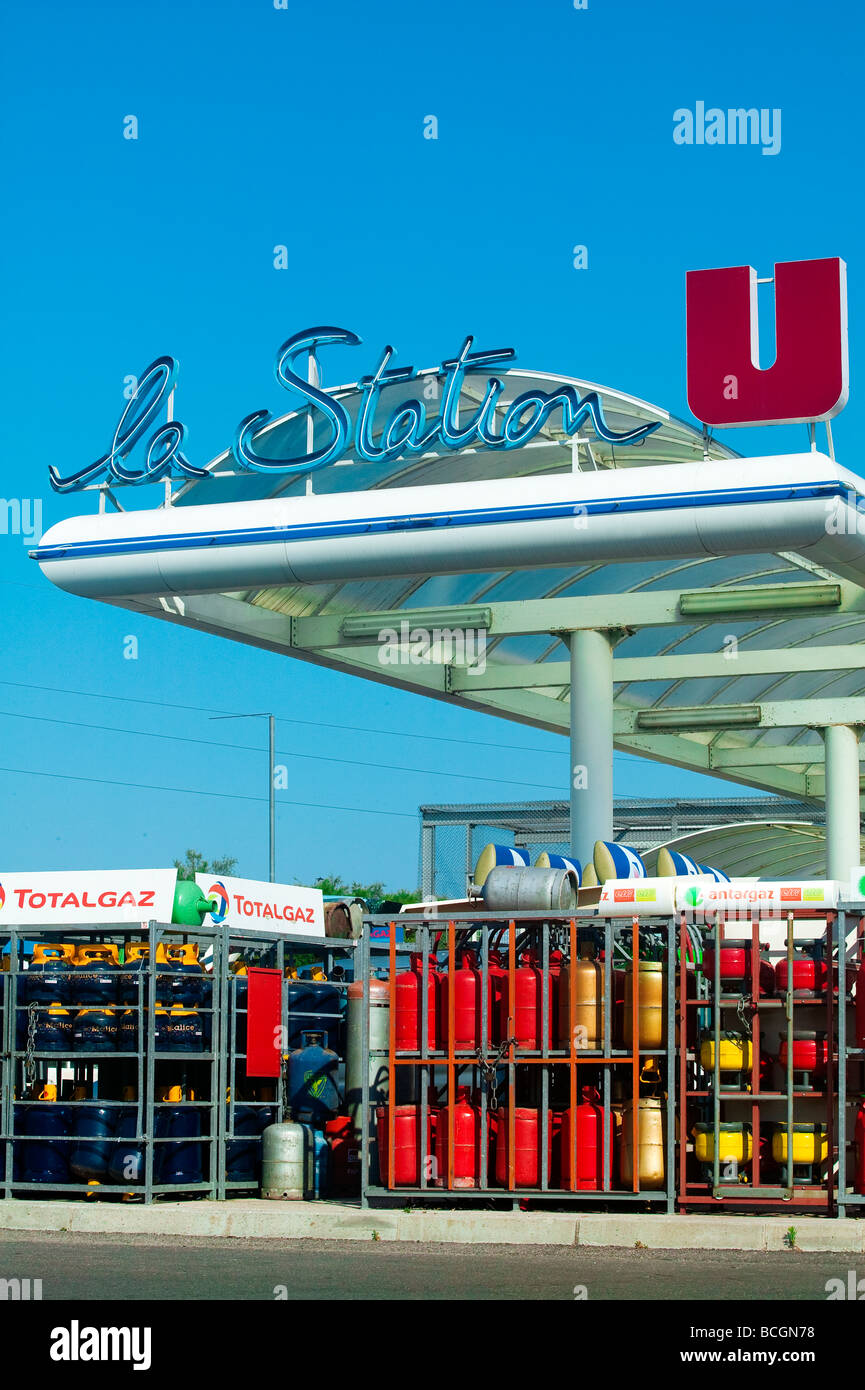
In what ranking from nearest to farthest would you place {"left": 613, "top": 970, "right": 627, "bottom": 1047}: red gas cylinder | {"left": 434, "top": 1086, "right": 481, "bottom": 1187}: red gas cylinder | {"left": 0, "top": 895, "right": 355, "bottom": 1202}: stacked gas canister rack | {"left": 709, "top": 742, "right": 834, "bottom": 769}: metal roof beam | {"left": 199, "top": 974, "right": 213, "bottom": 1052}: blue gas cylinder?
{"left": 613, "top": 970, "right": 627, "bottom": 1047}: red gas cylinder → {"left": 434, "top": 1086, "right": 481, "bottom": 1187}: red gas cylinder → {"left": 0, "top": 895, "right": 355, "bottom": 1202}: stacked gas canister rack → {"left": 199, "top": 974, "right": 213, "bottom": 1052}: blue gas cylinder → {"left": 709, "top": 742, "right": 834, "bottom": 769}: metal roof beam

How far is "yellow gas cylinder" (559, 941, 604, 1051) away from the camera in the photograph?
1568 centimetres

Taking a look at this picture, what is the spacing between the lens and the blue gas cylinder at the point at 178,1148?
17.2 m

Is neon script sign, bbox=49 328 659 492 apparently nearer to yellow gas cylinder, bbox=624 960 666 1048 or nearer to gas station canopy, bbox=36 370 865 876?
gas station canopy, bbox=36 370 865 876

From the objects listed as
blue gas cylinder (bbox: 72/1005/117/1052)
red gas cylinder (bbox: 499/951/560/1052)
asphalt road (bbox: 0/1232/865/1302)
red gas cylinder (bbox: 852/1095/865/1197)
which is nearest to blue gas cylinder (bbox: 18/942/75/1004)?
blue gas cylinder (bbox: 72/1005/117/1052)

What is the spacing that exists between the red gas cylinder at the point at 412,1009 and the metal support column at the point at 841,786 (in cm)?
1374

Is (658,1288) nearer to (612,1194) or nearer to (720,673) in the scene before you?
(612,1194)

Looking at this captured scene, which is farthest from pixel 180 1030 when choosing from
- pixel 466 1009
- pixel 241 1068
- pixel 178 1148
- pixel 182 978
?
pixel 466 1009

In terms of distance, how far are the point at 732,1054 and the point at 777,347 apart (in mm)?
7231

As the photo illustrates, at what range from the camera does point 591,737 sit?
24.2 meters

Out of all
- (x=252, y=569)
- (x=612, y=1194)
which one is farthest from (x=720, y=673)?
(x=612, y=1194)

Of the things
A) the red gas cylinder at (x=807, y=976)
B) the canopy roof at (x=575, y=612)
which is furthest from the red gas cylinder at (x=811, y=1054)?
the canopy roof at (x=575, y=612)

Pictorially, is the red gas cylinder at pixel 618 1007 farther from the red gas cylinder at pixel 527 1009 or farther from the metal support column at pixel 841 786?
the metal support column at pixel 841 786

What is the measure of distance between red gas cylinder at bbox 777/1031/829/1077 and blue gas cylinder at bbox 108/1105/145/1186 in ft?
18.6
